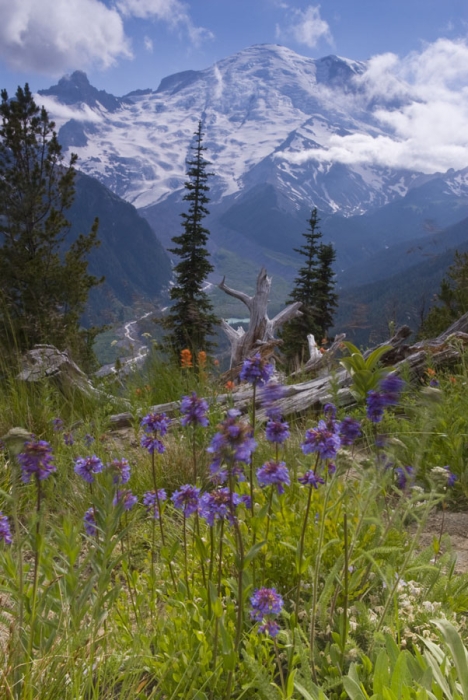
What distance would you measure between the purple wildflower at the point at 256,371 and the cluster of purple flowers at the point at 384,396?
0.35 m

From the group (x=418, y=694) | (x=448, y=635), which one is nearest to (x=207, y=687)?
(x=418, y=694)

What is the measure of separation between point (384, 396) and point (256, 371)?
0.43 m

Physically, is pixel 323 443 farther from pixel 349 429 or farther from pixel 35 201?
pixel 35 201

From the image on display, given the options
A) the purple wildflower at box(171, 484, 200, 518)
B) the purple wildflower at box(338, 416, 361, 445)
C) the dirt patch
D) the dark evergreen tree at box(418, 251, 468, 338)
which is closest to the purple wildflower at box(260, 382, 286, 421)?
the purple wildflower at box(338, 416, 361, 445)

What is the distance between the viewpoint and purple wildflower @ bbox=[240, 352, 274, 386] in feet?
5.42

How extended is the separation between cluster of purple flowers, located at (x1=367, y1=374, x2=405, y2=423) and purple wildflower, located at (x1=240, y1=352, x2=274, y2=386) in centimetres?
35

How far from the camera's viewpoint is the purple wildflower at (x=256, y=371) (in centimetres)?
165

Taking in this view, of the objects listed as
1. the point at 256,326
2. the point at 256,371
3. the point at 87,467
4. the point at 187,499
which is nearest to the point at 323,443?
the point at 256,371

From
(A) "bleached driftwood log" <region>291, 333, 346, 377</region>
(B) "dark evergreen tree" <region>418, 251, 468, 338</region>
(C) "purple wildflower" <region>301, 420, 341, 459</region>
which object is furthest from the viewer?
(B) "dark evergreen tree" <region>418, 251, 468, 338</region>

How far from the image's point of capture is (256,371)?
1.66 metres

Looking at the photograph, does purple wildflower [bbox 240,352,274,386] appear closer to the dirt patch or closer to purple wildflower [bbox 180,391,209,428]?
purple wildflower [bbox 180,391,209,428]

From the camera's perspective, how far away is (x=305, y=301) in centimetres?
2694

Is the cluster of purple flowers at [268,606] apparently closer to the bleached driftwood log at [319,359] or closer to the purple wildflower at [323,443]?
the purple wildflower at [323,443]

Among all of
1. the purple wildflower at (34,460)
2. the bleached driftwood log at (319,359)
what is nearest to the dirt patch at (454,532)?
the purple wildflower at (34,460)
